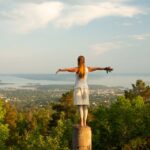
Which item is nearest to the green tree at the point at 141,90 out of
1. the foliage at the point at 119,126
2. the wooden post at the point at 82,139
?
the foliage at the point at 119,126

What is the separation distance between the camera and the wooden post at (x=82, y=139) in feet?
19.3

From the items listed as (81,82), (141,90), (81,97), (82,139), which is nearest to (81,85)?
(81,82)

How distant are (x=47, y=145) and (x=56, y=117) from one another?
45.7 ft

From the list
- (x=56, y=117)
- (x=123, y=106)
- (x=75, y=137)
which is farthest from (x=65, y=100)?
(x=75, y=137)

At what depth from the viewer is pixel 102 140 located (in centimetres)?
3688

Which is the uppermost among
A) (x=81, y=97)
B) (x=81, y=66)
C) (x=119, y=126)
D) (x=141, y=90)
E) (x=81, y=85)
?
(x=141, y=90)

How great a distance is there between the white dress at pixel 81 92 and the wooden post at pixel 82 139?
0.65 meters

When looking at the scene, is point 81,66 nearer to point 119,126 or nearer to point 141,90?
point 119,126

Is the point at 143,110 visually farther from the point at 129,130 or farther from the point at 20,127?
the point at 20,127

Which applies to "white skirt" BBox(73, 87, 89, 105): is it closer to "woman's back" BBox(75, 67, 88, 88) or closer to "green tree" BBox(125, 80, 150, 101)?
"woman's back" BBox(75, 67, 88, 88)

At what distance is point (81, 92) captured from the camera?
22.0 feet

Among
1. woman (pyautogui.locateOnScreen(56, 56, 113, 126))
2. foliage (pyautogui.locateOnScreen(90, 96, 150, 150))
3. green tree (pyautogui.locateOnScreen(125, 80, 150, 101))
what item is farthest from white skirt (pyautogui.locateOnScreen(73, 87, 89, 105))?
green tree (pyautogui.locateOnScreen(125, 80, 150, 101))

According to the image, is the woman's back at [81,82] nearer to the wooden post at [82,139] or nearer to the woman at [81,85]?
the woman at [81,85]

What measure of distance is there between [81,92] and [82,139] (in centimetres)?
95
